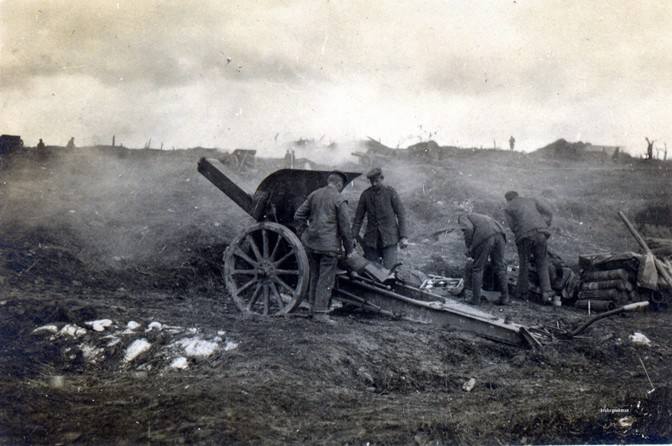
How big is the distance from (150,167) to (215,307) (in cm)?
1353

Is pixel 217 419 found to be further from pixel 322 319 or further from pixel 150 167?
pixel 150 167

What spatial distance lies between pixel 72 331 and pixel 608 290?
652 cm

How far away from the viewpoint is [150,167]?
18531 mm

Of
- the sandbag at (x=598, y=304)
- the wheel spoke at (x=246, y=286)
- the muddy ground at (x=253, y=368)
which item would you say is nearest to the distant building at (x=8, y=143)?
the muddy ground at (x=253, y=368)

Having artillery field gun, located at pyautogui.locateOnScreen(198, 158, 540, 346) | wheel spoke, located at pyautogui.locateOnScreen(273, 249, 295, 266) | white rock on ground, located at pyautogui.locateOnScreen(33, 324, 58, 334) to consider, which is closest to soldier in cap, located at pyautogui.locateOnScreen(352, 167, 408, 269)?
artillery field gun, located at pyautogui.locateOnScreen(198, 158, 540, 346)

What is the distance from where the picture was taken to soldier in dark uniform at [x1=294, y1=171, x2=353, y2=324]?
551cm

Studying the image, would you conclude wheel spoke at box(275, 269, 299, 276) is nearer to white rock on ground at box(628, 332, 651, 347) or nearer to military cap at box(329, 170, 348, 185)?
military cap at box(329, 170, 348, 185)

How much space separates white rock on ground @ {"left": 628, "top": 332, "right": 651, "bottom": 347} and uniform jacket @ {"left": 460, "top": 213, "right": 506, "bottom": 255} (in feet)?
6.95

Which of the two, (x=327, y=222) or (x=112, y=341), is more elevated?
(x=327, y=222)

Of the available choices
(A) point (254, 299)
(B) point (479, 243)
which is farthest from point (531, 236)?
(A) point (254, 299)

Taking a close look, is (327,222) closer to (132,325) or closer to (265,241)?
(265,241)

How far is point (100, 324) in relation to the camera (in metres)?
4.80

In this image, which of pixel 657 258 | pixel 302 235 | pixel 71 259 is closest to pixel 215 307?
pixel 302 235

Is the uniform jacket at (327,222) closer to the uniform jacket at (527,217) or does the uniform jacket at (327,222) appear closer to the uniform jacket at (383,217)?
the uniform jacket at (383,217)
